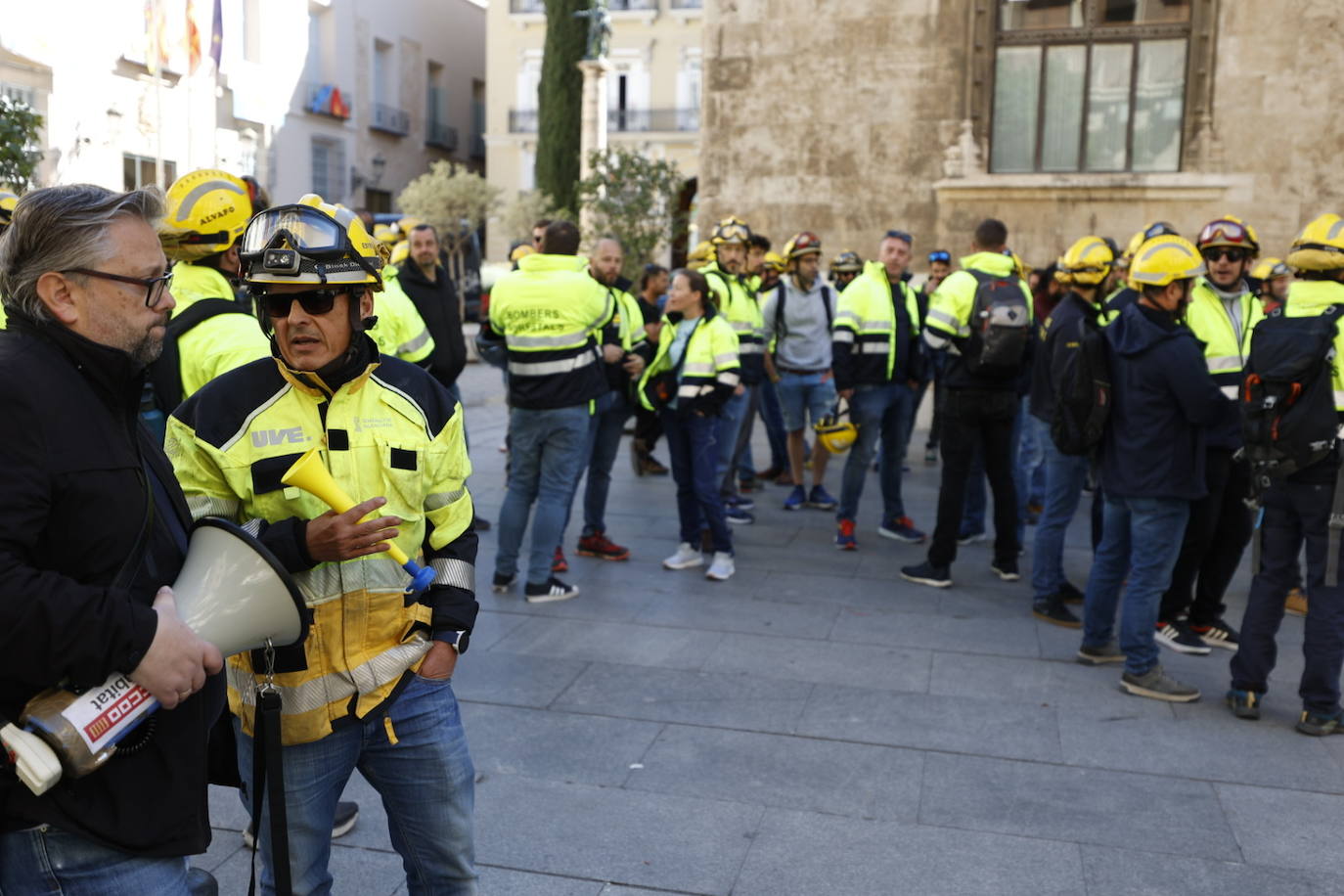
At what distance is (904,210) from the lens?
13148mm

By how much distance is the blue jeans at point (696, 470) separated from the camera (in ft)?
23.5

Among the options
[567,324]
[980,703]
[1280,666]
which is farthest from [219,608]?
[1280,666]

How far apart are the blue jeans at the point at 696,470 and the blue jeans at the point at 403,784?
451 centimetres

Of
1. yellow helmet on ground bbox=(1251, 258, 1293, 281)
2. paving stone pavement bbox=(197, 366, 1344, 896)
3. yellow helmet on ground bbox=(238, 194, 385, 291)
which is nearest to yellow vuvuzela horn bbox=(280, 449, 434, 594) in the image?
yellow helmet on ground bbox=(238, 194, 385, 291)

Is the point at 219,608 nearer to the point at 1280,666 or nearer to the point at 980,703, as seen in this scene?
the point at 980,703

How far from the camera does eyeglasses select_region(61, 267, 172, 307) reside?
200 centimetres

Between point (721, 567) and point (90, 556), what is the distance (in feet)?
17.6

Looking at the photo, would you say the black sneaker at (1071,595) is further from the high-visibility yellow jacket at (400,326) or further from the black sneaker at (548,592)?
the high-visibility yellow jacket at (400,326)

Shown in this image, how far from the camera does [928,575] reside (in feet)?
23.3

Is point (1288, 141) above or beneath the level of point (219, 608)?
above

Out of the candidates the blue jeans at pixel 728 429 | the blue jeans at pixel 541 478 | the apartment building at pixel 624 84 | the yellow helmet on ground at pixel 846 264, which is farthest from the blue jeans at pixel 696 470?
the apartment building at pixel 624 84

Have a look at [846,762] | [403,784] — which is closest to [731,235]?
[846,762]

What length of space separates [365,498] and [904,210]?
11.3m

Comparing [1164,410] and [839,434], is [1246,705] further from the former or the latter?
[839,434]
